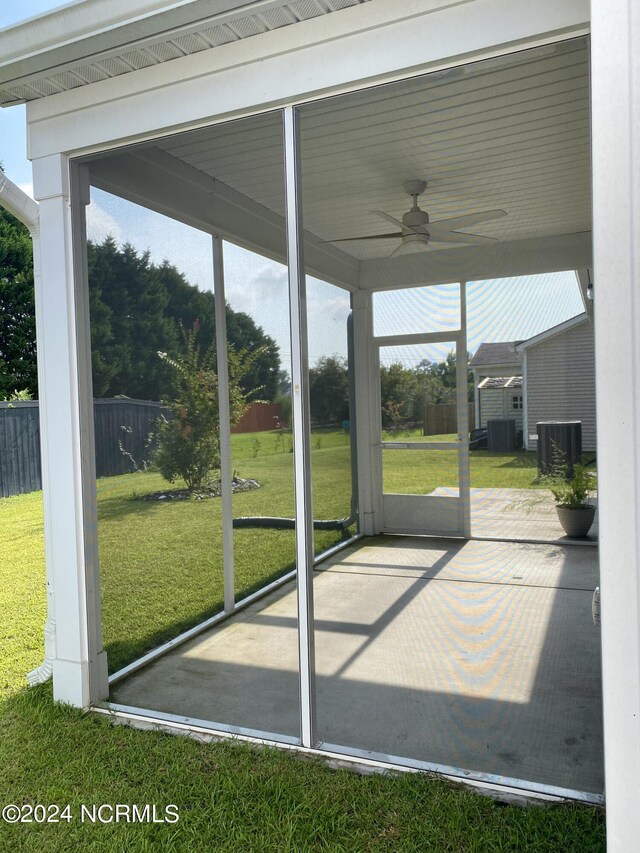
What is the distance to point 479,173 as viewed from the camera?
2348 mm

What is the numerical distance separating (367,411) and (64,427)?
1.35 metres

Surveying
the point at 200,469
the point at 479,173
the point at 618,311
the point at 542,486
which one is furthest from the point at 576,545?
the point at 200,469

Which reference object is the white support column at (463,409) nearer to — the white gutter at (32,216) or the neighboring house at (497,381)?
the neighboring house at (497,381)

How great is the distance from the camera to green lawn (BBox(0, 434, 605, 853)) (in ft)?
6.51

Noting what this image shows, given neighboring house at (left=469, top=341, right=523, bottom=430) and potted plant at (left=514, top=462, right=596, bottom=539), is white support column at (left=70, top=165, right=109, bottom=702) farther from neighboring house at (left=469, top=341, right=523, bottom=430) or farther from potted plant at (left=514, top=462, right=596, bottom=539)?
potted plant at (left=514, top=462, right=596, bottom=539)

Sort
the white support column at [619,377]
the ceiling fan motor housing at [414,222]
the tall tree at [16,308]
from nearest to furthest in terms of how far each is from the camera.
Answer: the white support column at [619,377] < the ceiling fan motor housing at [414,222] < the tall tree at [16,308]

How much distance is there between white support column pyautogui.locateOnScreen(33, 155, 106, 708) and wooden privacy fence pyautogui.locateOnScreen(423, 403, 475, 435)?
1506mm

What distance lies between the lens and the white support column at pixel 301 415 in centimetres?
247

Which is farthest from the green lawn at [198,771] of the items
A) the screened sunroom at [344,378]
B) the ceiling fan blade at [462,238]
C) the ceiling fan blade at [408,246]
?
the ceiling fan blade at [462,238]

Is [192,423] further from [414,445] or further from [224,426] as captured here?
[414,445]

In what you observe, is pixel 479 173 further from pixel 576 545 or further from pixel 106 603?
pixel 106 603

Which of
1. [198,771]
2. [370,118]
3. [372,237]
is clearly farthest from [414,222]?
[198,771]

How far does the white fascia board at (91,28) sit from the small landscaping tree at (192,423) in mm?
1145

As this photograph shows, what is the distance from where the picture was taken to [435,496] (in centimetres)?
278
